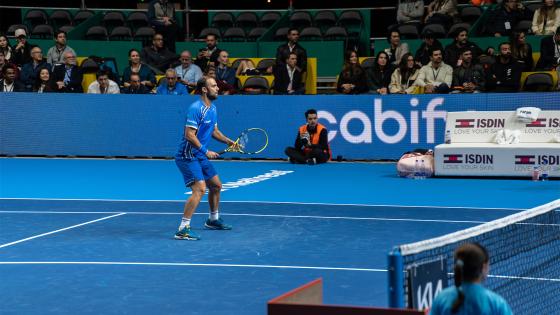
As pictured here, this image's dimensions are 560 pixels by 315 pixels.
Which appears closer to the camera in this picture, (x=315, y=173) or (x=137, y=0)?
(x=315, y=173)

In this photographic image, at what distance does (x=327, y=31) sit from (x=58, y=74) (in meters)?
7.24

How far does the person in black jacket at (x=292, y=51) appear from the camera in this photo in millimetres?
24078

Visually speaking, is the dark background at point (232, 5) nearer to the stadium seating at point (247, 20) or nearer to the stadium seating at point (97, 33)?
the stadium seating at point (247, 20)

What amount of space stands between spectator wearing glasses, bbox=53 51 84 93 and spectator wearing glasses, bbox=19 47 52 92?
0.33 metres

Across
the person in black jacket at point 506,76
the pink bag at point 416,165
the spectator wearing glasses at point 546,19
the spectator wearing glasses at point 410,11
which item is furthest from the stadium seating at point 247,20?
the pink bag at point 416,165

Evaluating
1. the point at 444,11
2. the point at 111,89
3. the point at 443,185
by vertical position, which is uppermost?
the point at 444,11

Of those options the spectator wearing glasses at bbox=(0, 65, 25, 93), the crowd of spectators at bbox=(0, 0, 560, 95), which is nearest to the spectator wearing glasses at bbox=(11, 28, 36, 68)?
the crowd of spectators at bbox=(0, 0, 560, 95)

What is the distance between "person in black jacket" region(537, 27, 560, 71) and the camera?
2261 centimetres

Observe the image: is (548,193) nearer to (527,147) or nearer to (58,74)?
(527,147)

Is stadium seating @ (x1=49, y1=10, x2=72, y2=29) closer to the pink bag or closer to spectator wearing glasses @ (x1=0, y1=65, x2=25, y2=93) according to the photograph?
spectator wearing glasses @ (x1=0, y1=65, x2=25, y2=93)

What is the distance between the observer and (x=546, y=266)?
10.7 metres

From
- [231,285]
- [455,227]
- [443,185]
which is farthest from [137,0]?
[231,285]

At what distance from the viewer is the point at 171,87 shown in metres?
23.6

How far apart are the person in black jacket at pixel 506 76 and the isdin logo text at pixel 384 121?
131 cm
